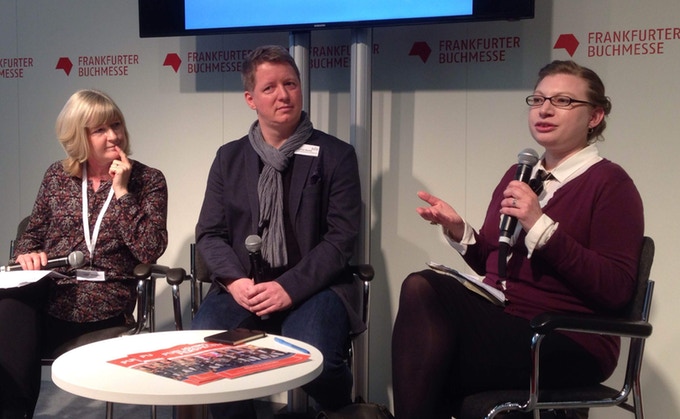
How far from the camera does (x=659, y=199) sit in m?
3.13

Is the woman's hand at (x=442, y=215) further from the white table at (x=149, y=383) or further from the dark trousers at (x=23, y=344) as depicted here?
the dark trousers at (x=23, y=344)

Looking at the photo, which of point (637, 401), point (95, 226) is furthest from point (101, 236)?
point (637, 401)

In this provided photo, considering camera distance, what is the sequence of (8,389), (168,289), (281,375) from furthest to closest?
(168,289) < (8,389) < (281,375)

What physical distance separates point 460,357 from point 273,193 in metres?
1.02

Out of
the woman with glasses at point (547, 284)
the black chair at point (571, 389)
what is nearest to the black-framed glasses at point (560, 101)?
the woman with glasses at point (547, 284)

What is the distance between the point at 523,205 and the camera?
2.12 metres

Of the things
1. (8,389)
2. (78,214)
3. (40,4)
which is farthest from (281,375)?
(40,4)

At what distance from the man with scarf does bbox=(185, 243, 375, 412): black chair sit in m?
0.06

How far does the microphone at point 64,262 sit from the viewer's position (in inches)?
109

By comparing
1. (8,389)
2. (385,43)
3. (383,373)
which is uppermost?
(385,43)

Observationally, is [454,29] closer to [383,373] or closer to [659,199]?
[659,199]

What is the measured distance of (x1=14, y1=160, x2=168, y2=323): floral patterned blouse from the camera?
2.88 meters

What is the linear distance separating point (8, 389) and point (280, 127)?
4.30 feet

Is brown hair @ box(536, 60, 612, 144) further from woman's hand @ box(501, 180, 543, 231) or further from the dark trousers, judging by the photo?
the dark trousers
